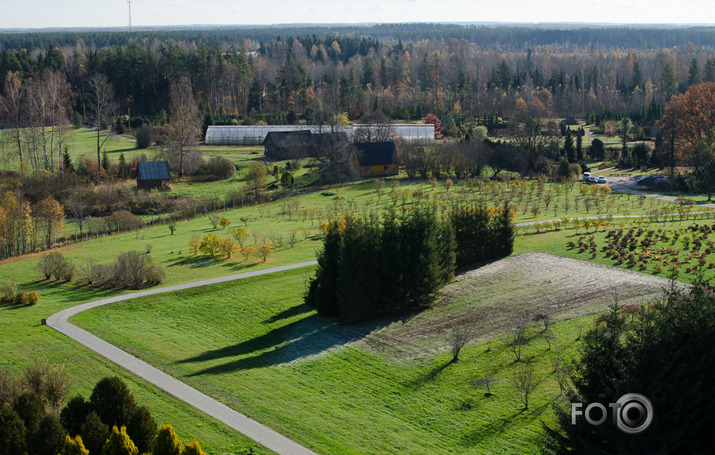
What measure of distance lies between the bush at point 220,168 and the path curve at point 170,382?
31.6m

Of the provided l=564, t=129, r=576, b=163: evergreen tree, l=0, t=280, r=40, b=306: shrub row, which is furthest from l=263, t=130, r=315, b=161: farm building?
l=0, t=280, r=40, b=306: shrub row

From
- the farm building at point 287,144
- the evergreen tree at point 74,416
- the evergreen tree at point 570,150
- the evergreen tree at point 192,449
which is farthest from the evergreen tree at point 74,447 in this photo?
the evergreen tree at point 570,150

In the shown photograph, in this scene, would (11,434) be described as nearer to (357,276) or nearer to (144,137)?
(357,276)

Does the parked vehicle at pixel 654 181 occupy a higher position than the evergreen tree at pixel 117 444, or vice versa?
the parked vehicle at pixel 654 181

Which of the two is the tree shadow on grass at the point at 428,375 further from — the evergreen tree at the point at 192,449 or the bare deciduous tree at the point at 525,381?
the evergreen tree at the point at 192,449

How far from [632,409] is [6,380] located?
14.5 m

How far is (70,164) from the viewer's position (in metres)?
55.2

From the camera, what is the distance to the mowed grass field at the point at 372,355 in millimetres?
15516

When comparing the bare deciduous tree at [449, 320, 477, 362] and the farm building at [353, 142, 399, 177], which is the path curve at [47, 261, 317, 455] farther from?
the farm building at [353, 142, 399, 177]

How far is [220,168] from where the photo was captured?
5750 cm

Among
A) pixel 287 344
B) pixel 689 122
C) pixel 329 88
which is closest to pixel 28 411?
pixel 287 344

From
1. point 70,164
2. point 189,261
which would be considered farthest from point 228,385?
point 70,164

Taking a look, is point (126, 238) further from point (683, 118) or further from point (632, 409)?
point (683, 118)

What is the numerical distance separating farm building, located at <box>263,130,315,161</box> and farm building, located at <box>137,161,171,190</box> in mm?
14540
